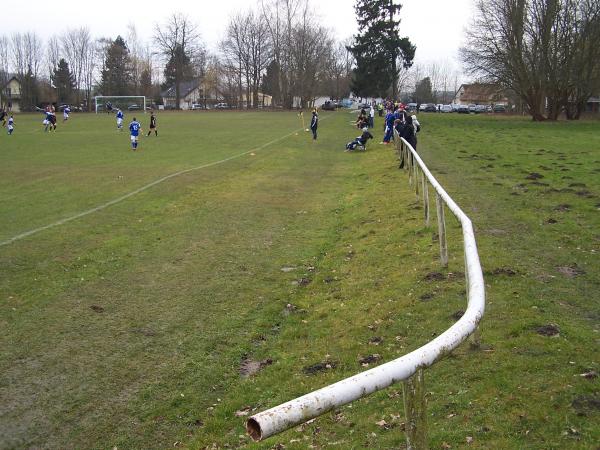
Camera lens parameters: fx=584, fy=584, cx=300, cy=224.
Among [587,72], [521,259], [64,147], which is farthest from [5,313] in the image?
[587,72]

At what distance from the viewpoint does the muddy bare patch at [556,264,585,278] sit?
7434mm

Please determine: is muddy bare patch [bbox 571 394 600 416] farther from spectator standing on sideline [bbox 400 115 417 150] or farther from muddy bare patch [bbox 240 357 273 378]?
spectator standing on sideline [bbox 400 115 417 150]

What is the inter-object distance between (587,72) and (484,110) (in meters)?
42.6

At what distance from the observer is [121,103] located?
85.1 metres

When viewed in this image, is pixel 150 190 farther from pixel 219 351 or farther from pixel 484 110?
pixel 484 110

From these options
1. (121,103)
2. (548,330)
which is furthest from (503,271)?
(121,103)

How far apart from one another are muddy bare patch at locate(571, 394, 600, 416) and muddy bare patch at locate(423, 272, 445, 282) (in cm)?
328

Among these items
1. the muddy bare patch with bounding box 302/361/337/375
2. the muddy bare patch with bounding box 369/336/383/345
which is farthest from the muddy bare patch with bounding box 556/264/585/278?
the muddy bare patch with bounding box 302/361/337/375

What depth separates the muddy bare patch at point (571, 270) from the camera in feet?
24.4

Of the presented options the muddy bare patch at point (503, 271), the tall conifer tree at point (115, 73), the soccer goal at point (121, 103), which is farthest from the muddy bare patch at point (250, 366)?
the tall conifer tree at point (115, 73)

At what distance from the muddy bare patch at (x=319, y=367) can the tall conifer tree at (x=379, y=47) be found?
7242 centimetres

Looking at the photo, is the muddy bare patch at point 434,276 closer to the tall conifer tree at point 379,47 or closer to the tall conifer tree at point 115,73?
the tall conifer tree at point 379,47

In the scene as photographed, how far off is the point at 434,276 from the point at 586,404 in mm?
3528

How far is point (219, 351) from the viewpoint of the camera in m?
6.23
